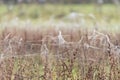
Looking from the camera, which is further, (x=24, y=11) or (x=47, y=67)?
(x=24, y=11)

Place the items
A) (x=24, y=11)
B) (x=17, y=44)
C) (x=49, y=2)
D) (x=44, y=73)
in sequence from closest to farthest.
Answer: (x=44, y=73), (x=17, y=44), (x=24, y=11), (x=49, y=2)

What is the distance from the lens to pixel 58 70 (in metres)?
3.89

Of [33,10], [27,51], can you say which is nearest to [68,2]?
[33,10]

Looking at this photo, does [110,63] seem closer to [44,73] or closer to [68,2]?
[44,73]

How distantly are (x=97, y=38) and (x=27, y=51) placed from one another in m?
0.74

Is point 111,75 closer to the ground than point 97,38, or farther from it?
closer to the ground

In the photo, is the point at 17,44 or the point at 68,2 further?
the point at 68,2

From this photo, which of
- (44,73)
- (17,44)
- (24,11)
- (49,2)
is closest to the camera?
(44,73)

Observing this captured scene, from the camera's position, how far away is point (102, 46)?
13.7ft

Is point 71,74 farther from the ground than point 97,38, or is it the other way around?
point 97,38

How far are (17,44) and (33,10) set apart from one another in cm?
976

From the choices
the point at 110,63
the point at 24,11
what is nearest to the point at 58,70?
the point at 110,63

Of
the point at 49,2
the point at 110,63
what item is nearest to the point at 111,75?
the point at 110,63

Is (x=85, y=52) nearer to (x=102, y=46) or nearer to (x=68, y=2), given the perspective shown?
(x=102, y=46)
